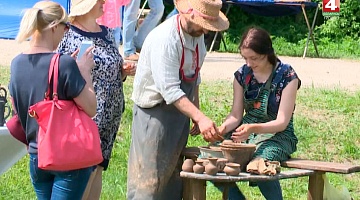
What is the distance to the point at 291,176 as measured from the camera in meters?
4.95

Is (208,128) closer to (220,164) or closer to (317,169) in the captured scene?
(220,164)

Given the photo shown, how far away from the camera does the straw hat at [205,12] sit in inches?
191

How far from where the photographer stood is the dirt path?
10469mm

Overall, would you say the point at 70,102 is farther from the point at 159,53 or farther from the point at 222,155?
the point at 222,155

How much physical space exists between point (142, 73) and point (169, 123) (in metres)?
0.36

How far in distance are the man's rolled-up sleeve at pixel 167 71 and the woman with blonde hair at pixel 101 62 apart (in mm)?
246

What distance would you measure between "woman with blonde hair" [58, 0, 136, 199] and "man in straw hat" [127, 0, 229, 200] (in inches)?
6.4

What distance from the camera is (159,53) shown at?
16.1 feet

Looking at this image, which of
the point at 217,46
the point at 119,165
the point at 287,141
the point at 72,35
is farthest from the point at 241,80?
the point at 217,46

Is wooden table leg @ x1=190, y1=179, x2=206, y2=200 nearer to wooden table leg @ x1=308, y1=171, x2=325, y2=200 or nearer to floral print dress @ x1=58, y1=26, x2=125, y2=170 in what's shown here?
floral print dress @ x1=58, y1=26, x2=125, y2=170

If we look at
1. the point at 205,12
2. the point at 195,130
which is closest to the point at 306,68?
the point at 195,130

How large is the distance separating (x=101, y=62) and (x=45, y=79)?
859mm

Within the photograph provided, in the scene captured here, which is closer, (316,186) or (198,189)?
(198,189)

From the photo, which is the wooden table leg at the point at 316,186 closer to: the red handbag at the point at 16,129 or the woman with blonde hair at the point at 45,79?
the woman with blonde hair at the point at 45,79
